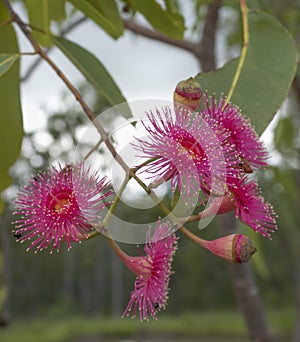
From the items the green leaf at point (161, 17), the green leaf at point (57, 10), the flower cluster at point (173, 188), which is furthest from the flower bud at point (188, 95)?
the green leaf at point (57, 10)

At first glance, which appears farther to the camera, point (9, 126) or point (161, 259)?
point (9, 126)

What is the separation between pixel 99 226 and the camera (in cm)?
50

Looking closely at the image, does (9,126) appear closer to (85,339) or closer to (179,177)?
(179,177)

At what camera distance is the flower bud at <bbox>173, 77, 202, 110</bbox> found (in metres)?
0.53

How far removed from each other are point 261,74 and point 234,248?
33 centimetres

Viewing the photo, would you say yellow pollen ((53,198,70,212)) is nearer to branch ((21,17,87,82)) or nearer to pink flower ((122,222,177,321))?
pink flower ((122,222,177,321))

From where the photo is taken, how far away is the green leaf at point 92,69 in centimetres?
79

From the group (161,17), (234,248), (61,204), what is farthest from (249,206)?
(161,17)

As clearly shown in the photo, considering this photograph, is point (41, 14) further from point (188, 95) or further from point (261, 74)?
point (188, 95)

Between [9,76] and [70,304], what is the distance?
19.3 meters

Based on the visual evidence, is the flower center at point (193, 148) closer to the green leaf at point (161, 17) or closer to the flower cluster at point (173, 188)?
the flower cluster at point (173, 188)

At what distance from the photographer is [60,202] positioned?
0.56 meters

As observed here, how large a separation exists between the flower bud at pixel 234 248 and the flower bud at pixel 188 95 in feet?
0.42

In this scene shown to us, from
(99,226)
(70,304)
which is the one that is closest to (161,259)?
(99,226)
